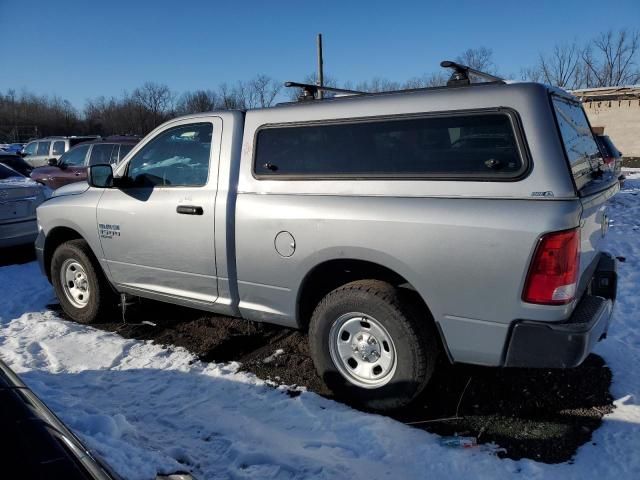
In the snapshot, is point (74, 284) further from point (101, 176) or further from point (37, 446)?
point (37, 446)

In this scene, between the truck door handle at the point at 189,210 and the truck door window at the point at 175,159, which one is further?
the truck door window at the point at 175,159

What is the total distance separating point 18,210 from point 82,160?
574 centimetres

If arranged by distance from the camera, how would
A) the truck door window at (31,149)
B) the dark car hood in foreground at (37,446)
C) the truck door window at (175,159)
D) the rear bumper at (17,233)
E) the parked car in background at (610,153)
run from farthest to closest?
the truck door window at (31,149), the rear bumper at (17,233), the parked car in background at (610,153), the truck door window at (175,159), the dark car hood in foreground at (37,446)

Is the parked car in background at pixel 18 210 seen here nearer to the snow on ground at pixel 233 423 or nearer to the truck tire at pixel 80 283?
the truck tire at pixel 80 283

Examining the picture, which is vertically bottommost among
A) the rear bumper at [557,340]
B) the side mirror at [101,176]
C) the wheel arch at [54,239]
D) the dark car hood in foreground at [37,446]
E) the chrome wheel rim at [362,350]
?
the chrome wheel rim at [362,350]

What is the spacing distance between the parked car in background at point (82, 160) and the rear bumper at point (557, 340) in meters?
11.5

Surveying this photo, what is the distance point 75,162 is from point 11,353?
998 centimetres

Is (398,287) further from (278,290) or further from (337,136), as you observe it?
(337,136)

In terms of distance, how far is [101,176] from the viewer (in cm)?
438

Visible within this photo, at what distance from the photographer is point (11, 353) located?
417 centimetres

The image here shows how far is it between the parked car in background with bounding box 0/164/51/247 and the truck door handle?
4.91 m

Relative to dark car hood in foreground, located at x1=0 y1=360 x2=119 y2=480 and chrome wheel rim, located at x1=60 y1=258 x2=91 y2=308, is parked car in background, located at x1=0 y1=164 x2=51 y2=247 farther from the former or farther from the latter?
dark car hood in foreground, located at x1=0 y1=360 x2=119 y2=480

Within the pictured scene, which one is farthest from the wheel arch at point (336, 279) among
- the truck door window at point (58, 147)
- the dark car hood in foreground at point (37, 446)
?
the truck door window at point (58, 147)

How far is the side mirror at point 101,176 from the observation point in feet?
14.3
